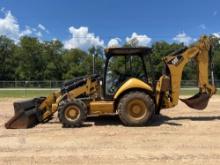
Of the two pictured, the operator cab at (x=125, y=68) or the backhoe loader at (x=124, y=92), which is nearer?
the backhoe loader at (x=124, y=92)

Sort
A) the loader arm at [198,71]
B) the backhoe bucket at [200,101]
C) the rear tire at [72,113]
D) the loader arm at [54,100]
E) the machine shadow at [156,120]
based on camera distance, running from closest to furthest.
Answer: the rear tire at [72,113], the loader arm at [54,100], the machine shadow at [156,120], the loader arm at [198,71], the backhoe bucket at [200,101]

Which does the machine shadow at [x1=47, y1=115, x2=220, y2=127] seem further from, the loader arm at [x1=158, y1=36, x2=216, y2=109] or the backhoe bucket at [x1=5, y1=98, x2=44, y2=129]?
the backhoe bucket at [x1=5, y1=98, x2=44, y2=129]

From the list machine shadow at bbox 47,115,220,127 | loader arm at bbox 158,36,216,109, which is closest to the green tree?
machine shadow at bbox 47,115,220,127

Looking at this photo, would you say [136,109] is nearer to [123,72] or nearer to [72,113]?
[123,72]

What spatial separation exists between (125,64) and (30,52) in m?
62.7

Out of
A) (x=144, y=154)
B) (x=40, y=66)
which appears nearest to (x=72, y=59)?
(x=40, y=66)

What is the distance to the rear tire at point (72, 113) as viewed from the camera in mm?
12211

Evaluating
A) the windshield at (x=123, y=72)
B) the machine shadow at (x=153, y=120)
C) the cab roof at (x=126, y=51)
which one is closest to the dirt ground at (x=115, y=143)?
the machine shadow at (x=153, y=120)

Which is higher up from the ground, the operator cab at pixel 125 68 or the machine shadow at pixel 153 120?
the operator cab at pixel 125 68

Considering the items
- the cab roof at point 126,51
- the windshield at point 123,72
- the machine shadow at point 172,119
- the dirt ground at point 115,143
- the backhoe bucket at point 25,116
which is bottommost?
the dirt ground at point 115,143

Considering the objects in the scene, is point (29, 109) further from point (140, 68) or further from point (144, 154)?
point (144, 154)

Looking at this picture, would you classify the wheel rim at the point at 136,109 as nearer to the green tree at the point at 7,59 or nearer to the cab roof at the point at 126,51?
the cab roof at the point at 126,51

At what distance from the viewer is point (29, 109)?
42.7 ft

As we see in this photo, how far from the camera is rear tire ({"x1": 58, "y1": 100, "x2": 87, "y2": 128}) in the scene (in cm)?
1221
